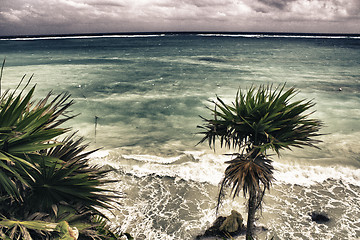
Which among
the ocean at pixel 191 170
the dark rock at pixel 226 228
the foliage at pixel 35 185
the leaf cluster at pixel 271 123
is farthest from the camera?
the ocean at pixel 191 170

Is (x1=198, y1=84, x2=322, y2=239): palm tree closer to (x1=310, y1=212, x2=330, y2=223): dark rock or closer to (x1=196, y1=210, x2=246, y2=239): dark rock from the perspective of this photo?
(x1=196, y1=210, x2=246, y2=239): dark rock

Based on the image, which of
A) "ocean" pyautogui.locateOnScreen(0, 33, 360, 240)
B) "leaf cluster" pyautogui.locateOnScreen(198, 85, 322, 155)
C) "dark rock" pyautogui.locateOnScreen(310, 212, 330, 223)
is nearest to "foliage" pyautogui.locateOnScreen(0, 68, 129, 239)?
"ocean" pyautogui.locateOnScreen(0, 33, 360, 240)

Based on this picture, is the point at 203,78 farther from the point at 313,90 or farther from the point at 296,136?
the point at 296,136

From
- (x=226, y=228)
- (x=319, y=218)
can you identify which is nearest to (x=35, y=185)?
(x=226, y=228)

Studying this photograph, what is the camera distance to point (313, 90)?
1387 inches

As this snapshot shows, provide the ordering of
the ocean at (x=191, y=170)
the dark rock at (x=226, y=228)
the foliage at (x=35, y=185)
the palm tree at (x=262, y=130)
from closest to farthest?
the foliage at (x=35, y=185) → the palm tree at (x=262, y=130) → the dark rock at (x=226, y=228) → the ocean at (x=191, y=170)

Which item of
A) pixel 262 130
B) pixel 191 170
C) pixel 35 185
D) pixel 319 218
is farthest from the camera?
pixel 191 170

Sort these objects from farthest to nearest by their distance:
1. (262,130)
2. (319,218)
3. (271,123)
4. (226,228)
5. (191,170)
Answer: (191,170)
(319,218)
(226,228)
(271,123)
(262,130)

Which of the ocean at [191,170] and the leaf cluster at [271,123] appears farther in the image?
the ocean at [191,170]

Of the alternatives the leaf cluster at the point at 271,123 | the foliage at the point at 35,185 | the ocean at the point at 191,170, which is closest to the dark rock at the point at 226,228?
the ocean at the point at 191,170

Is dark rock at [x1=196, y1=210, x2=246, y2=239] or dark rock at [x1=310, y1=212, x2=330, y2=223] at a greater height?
dark rock at [x1=196, y1=210, x2=246, y2=239]

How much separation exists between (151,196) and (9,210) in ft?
28.9

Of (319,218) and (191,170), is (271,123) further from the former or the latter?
(191,170)

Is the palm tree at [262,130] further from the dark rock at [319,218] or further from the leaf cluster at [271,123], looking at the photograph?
the dark rock at [319,218]
